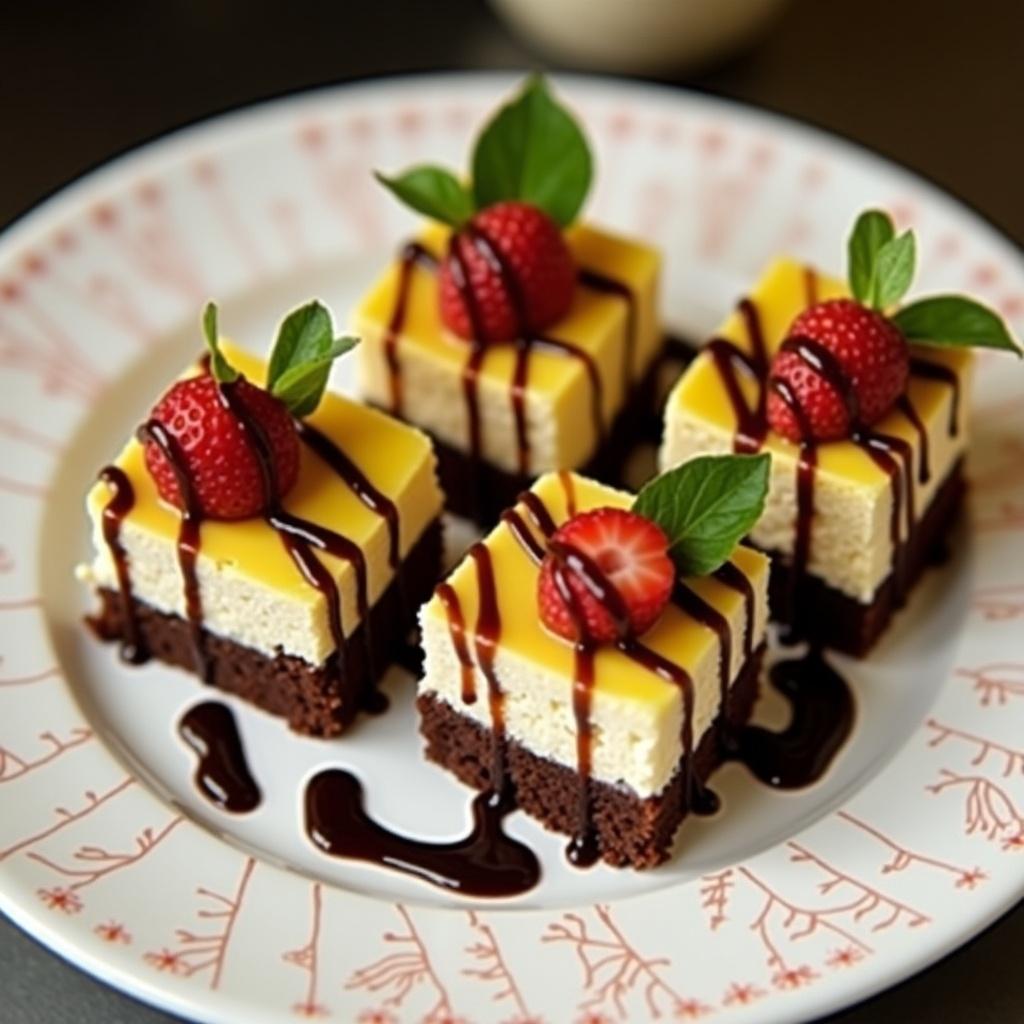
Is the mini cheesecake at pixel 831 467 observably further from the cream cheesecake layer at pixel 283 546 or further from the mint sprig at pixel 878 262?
the cream cheesecake layer at pixel 283 546

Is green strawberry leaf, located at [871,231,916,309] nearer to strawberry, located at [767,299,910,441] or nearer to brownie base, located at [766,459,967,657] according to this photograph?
strawberry, located at [767,299,910,441]

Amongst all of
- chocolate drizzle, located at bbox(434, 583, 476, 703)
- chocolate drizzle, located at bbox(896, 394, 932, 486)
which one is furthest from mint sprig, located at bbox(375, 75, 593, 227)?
chocolate drizzle, located at bbox(434, 583, 476, 703)

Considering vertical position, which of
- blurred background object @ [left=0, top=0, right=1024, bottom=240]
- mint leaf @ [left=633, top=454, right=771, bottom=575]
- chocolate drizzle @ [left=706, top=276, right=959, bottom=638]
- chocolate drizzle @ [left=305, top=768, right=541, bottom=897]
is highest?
blurred background object @ [left=0, top=0, right=1024, bottom=240]

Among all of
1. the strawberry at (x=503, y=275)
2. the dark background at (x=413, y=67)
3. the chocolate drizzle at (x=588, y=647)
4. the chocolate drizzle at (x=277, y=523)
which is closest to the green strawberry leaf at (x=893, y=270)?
the strawberry at (x=503, y=275)

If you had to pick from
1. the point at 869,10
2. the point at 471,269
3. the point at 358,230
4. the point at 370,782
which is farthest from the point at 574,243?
the point at 869,10

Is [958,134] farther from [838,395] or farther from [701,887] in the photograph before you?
[701,887]

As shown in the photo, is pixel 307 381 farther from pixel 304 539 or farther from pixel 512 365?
pixel 512 365

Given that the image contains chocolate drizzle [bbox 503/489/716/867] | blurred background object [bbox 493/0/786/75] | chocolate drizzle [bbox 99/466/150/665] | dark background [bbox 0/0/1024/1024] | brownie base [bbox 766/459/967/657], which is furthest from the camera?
dark background [bbox 0/0/1024/1024]

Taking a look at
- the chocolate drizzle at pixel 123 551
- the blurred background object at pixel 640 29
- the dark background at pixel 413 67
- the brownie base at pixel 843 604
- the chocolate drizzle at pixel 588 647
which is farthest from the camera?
the dark background at pixel 413 67
